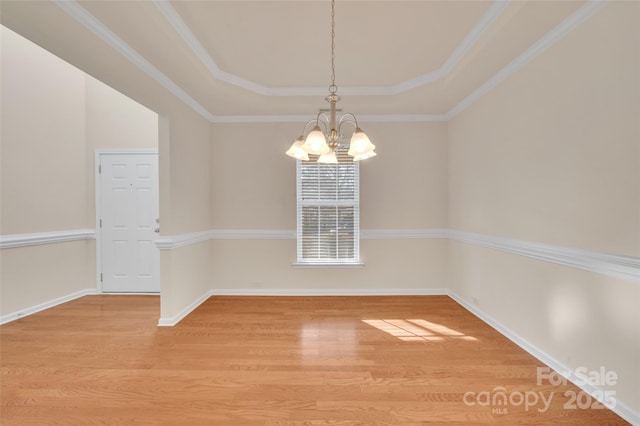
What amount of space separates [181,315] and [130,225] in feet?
6.32

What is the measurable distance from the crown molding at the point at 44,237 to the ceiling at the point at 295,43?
2.35 metres

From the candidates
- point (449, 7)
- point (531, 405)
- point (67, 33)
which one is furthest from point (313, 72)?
point (531, 405)

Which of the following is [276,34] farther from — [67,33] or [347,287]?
[347,287]

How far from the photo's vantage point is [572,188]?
2.14m

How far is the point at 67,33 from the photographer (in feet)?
6.70

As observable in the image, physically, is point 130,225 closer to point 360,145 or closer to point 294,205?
point 294,205

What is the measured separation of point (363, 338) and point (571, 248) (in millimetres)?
1916

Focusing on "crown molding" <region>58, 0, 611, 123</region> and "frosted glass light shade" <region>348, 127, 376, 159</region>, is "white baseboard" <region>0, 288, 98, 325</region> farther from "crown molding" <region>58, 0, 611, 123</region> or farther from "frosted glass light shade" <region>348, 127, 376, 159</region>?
"frosted glass light shade" <region>348, 127, 376, 159</region>

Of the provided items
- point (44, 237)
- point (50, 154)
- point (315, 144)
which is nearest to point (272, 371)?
point (315, 144)

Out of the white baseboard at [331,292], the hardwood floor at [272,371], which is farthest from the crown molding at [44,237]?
the white baseboard at [331,292]

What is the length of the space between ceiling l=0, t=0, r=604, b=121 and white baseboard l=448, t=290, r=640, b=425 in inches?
101

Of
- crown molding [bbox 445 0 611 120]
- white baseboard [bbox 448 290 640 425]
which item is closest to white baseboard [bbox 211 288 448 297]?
white baseboard [bbox 448 290 640 425]

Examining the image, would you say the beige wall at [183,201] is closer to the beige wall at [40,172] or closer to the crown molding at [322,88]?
the crown molding at [322,88]

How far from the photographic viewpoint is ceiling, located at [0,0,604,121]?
2043 mm
